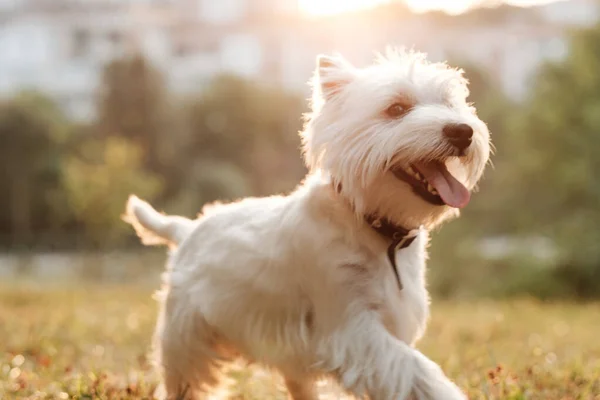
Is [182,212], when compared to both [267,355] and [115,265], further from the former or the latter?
[267,355]

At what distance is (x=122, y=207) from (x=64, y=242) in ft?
29.6

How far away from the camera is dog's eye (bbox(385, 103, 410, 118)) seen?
3.67 metres

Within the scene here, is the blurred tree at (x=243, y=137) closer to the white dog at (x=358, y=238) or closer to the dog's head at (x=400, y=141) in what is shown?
the white dog at (x=358, y=238)

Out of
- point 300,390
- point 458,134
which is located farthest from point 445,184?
point 300,390

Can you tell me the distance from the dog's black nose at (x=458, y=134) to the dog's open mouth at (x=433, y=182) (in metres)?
0.14

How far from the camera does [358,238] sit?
3713mm

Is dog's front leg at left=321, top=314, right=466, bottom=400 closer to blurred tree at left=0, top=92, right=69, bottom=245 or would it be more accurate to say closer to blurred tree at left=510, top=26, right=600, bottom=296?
blurred tree at left=510, top=26, right=600, bottom=296

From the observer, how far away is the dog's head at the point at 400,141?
353 cm

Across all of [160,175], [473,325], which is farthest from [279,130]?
[473,325]

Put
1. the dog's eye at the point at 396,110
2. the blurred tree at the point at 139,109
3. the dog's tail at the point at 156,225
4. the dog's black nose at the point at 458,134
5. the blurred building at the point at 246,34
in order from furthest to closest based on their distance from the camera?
the blurred building at the point at 246,34 < the blurred tree at the point at 139,109 < the dog's tail at the point at 156,225 < the dog's eye at the point at 396,110 < the dog's black nose at the point at 458,134

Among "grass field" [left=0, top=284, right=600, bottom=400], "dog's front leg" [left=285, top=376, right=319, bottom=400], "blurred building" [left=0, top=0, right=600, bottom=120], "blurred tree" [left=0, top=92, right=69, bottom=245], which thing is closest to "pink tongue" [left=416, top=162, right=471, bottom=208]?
"grass field" [left=0, top=284, right=600, bottom=400]

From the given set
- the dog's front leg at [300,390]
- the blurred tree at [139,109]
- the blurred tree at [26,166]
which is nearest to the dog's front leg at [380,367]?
the dog's front leg at [300,390]

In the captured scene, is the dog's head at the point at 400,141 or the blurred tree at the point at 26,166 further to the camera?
the blurred tree at the point at 26,166

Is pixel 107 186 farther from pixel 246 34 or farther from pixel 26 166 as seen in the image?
pixel 246 34
